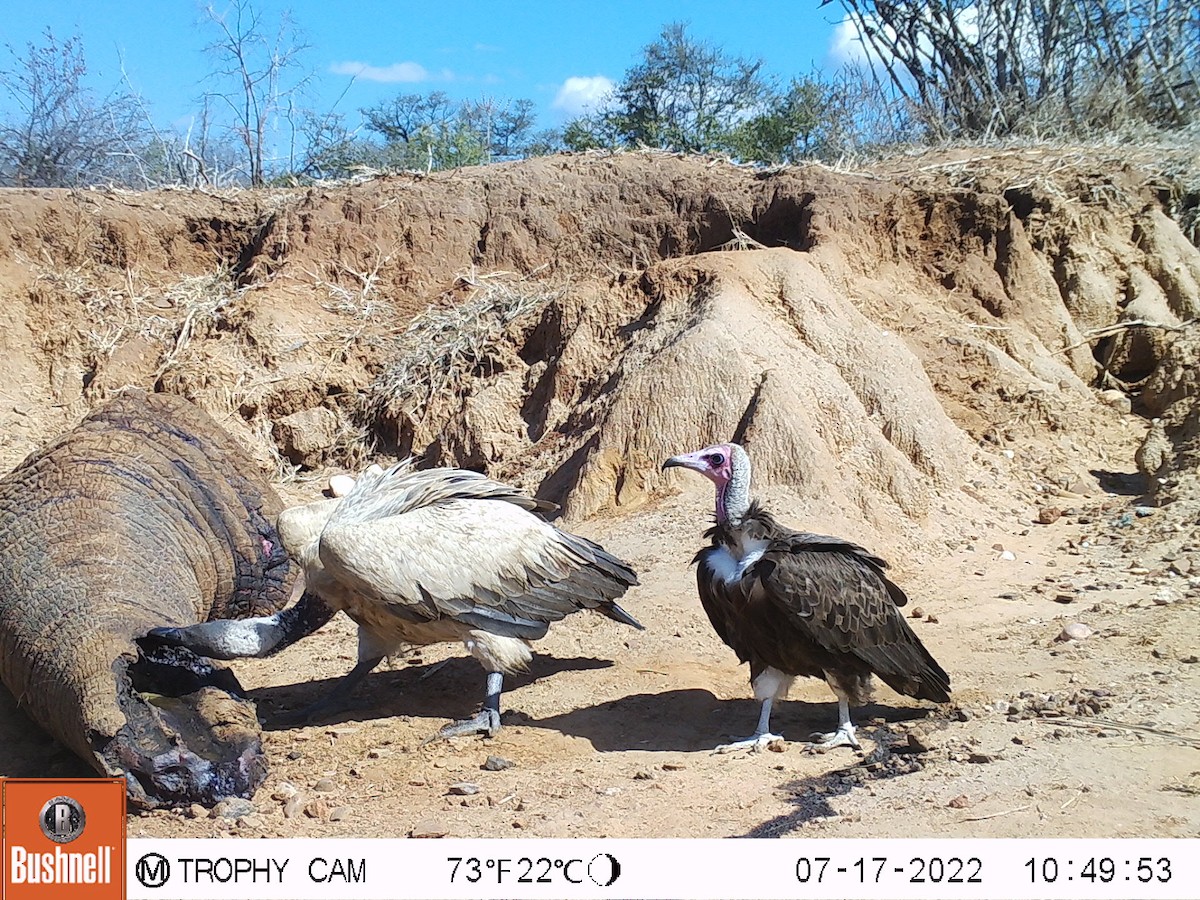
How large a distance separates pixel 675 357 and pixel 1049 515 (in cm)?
338

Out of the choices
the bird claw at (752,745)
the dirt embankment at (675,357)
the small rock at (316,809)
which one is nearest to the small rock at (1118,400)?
the dirt embankment at (675,357)

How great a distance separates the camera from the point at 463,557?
5797 mm

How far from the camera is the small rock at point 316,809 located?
480 cm

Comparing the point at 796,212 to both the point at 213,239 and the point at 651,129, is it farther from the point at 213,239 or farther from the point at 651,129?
the point at 651,129

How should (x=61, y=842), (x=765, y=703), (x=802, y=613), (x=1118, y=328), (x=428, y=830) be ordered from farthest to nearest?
(x=1118, y=328) < (x=765, y=703) < (x=802, y=613) < (x=428, y=830) < (x=61, y=842)

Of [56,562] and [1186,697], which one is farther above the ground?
[56,562]

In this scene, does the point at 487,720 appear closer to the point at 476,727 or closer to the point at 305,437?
the point at 476,727

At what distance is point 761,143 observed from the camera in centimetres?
Result: 2234

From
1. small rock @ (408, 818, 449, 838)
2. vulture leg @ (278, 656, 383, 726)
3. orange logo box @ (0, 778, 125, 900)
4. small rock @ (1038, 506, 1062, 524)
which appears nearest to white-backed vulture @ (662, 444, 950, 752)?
small rock @ (408, 818, 449, 838)

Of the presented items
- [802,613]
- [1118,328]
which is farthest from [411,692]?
[1118,328]

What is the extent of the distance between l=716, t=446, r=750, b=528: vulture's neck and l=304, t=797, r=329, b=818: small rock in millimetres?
2377

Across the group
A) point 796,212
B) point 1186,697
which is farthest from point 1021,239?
Result: point 1186,697

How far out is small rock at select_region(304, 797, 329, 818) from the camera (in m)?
4.80

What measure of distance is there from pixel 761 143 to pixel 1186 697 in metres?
18.6
